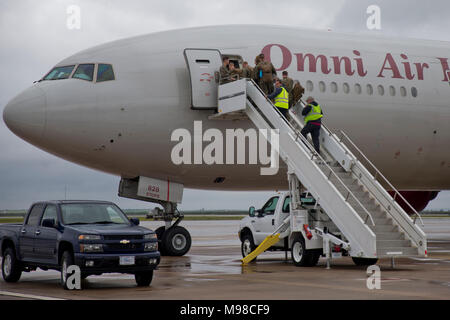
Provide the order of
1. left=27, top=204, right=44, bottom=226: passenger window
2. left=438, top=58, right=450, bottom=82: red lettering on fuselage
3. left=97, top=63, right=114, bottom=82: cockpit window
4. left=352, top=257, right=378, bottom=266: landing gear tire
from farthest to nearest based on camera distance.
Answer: left=438, top=58, right=450, bottom=82: red lettering on fuselage
left=97, top=63, right=114, bottom=82: cockpit window
left=352, top=257, right=378, bottom=266: landing gear tire
left=27, top=204, right=44, bottom=226: passenger window

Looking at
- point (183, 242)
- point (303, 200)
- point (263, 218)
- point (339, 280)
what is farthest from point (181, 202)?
point (339, 280)

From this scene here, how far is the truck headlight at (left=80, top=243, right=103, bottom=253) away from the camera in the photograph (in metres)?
11.4

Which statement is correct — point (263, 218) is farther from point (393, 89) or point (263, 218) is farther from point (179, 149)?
point (393, 89)

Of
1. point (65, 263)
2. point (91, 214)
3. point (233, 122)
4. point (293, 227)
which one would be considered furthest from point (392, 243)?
point (65, 263)

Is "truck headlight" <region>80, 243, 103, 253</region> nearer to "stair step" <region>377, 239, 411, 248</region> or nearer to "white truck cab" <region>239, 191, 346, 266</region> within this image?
"white truck cab" <region>239, 191, 346, 266</region>

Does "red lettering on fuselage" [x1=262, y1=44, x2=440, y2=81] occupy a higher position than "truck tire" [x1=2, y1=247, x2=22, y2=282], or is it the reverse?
"red lettering on fuselage" [x1=262, y1=44, x2=440, y2=81]

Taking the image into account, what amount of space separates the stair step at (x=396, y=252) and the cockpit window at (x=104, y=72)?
25.7ft

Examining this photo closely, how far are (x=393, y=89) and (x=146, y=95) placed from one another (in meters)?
7.00

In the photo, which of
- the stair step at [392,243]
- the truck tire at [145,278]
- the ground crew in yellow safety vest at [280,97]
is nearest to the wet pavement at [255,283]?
the truck tire at [145,278]

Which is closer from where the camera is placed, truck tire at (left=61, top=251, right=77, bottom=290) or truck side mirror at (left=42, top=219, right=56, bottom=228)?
truck tire at (left=61, top=251, right=77, bottom=290)

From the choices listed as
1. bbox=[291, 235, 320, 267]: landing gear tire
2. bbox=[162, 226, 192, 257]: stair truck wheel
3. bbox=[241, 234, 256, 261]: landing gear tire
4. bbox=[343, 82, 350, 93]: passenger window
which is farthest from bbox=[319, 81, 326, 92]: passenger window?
bbox=[162, 226, 192, 257]: stair truck wheel

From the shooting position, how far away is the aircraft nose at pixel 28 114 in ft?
55.5

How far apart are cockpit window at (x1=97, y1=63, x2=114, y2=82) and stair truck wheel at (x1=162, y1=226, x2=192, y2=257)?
416 centimetres

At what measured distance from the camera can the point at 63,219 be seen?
12438 mm
